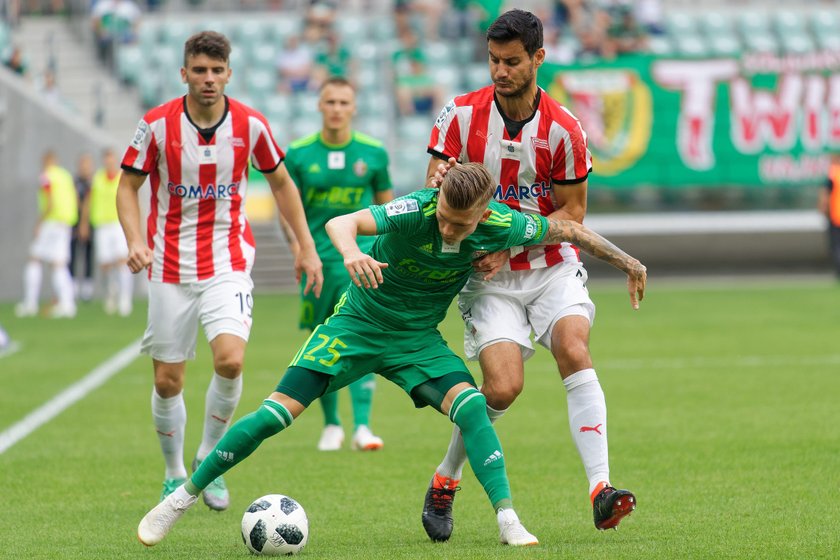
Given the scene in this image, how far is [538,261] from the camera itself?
6270 millimetres

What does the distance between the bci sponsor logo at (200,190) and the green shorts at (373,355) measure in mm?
1459

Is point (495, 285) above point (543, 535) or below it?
above

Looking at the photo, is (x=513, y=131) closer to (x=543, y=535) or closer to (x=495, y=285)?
(x=495, y=285)

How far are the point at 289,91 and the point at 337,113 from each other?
59.2 feet

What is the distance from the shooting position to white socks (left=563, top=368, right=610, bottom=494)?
5.98 m

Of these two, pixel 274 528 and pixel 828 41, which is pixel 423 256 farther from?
pixel 828 41

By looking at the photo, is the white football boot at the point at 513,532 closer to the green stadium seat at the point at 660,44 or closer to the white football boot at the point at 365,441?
the white football boot at the point at 365,441

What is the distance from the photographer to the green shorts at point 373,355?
5836mm

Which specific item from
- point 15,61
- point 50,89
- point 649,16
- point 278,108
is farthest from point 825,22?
point 15,61

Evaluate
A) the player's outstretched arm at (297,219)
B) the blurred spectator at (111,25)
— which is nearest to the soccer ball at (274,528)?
the player's outstretched arm at (297,219)

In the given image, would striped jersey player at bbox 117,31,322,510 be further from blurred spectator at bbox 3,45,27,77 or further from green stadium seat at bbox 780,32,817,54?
green stadium seat at bbox 780,32,817,54

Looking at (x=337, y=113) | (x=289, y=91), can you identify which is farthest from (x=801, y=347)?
(x=289, y=91)

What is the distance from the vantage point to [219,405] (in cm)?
707

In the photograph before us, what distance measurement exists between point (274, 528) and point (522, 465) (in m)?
2.76
